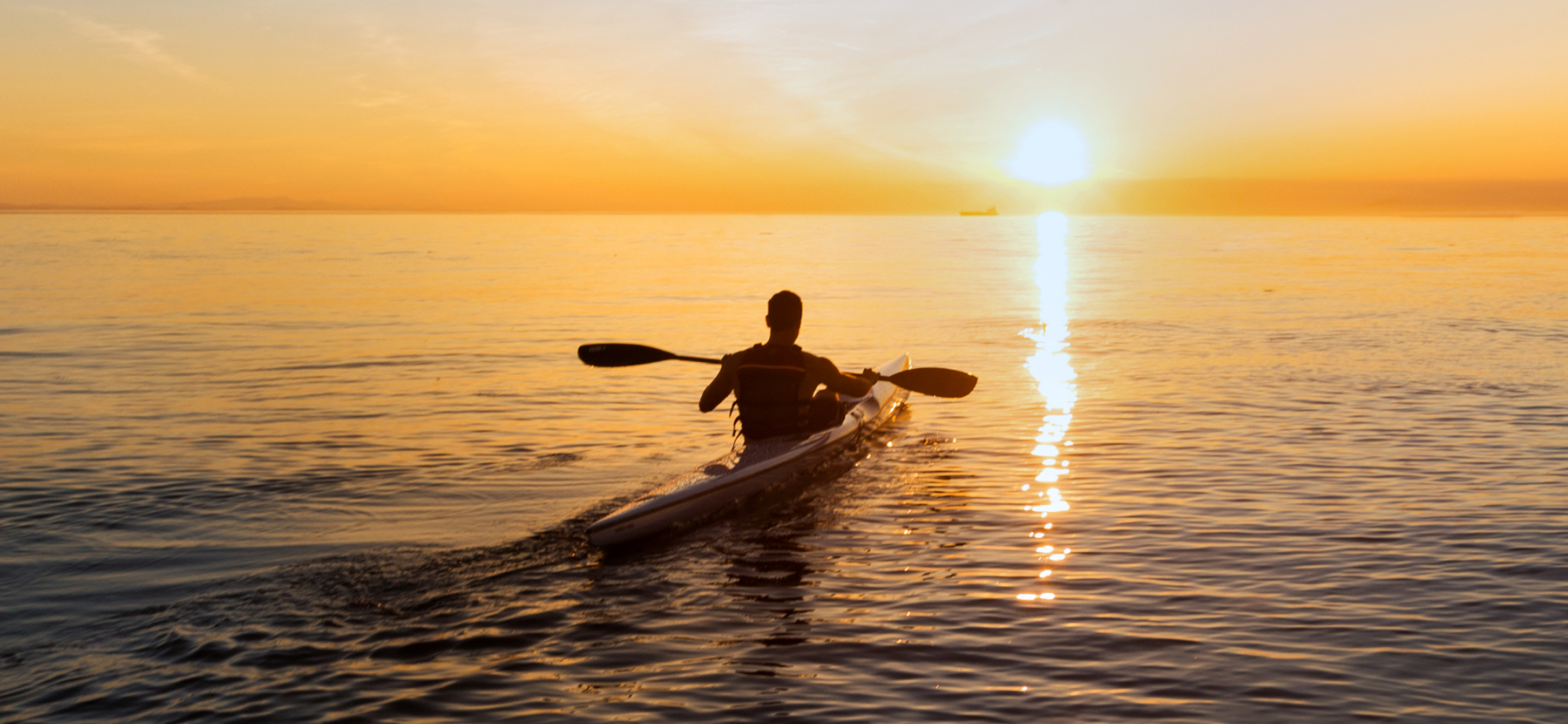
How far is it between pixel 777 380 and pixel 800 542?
223 cm

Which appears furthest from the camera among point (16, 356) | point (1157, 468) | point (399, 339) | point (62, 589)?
point (399, 339)

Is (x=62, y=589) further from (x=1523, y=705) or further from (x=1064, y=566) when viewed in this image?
(x=1523, y=705)

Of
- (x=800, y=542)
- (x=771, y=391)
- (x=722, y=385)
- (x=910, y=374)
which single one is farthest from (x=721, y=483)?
(x=910, y=374)

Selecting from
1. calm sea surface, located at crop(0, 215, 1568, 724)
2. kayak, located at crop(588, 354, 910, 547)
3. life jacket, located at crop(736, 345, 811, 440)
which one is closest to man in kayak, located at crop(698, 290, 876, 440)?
life jacket, located at crop(736, 345, 811, 440)

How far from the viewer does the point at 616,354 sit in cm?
1337

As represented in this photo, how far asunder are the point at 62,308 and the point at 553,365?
62.6 feet

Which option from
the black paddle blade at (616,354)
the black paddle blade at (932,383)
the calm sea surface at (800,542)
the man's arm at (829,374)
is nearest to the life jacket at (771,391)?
the man's arm at (829,374)

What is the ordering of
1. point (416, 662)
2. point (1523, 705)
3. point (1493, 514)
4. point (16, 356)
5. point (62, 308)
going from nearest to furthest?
point (1523, 705) → point (416, 662) → point (1493, 514) → point (16, 356) → point (62, 308)

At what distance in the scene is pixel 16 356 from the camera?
21688 mm

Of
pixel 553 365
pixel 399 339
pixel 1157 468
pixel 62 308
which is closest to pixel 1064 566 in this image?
pixel 1157 468

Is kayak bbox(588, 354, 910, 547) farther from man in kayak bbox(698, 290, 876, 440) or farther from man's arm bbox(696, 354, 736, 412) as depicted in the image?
man's arm bbox(696, 354, 736, 412)

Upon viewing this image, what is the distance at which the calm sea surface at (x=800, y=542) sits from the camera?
6.20 metres

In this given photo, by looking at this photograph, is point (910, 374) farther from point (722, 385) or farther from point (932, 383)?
point (722, 385)

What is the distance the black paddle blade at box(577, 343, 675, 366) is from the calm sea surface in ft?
3.82
